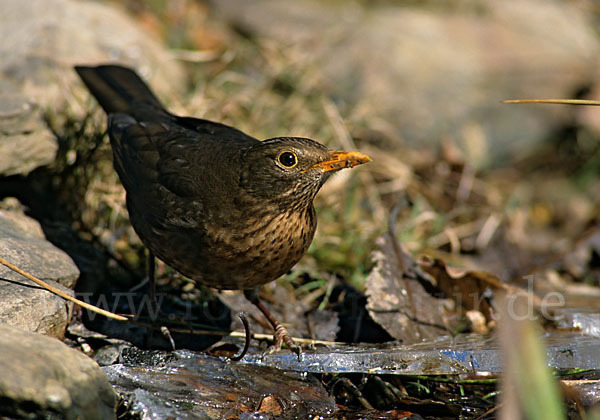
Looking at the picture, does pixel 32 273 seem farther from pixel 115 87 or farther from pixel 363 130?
pixel 363 130

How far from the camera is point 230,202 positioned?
12.5 ft

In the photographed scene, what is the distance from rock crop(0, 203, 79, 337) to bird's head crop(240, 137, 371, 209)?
117cm

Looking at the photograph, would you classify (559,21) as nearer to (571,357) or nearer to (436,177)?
(436,177)

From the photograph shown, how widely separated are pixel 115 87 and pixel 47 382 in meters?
2.77

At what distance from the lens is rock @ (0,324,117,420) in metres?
2.46

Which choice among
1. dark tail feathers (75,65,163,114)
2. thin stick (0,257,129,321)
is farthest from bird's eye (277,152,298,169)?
dark tail feathers (75,65,163,114)

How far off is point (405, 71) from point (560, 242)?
2.53m

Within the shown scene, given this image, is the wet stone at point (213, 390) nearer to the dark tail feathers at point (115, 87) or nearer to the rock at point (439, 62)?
the dark tail feathers at point (115, 87)

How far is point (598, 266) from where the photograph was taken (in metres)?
6.11

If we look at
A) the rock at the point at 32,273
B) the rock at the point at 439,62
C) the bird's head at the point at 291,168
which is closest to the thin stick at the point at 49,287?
the rock at the point at 32,273

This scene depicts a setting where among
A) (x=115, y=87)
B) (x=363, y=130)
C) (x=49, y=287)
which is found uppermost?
(x=363, y=130)

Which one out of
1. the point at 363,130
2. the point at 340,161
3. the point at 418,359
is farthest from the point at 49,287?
the point at 363,130

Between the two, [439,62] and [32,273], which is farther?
[439,62]

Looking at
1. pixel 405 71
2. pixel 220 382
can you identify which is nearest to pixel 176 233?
pixel 220 382
